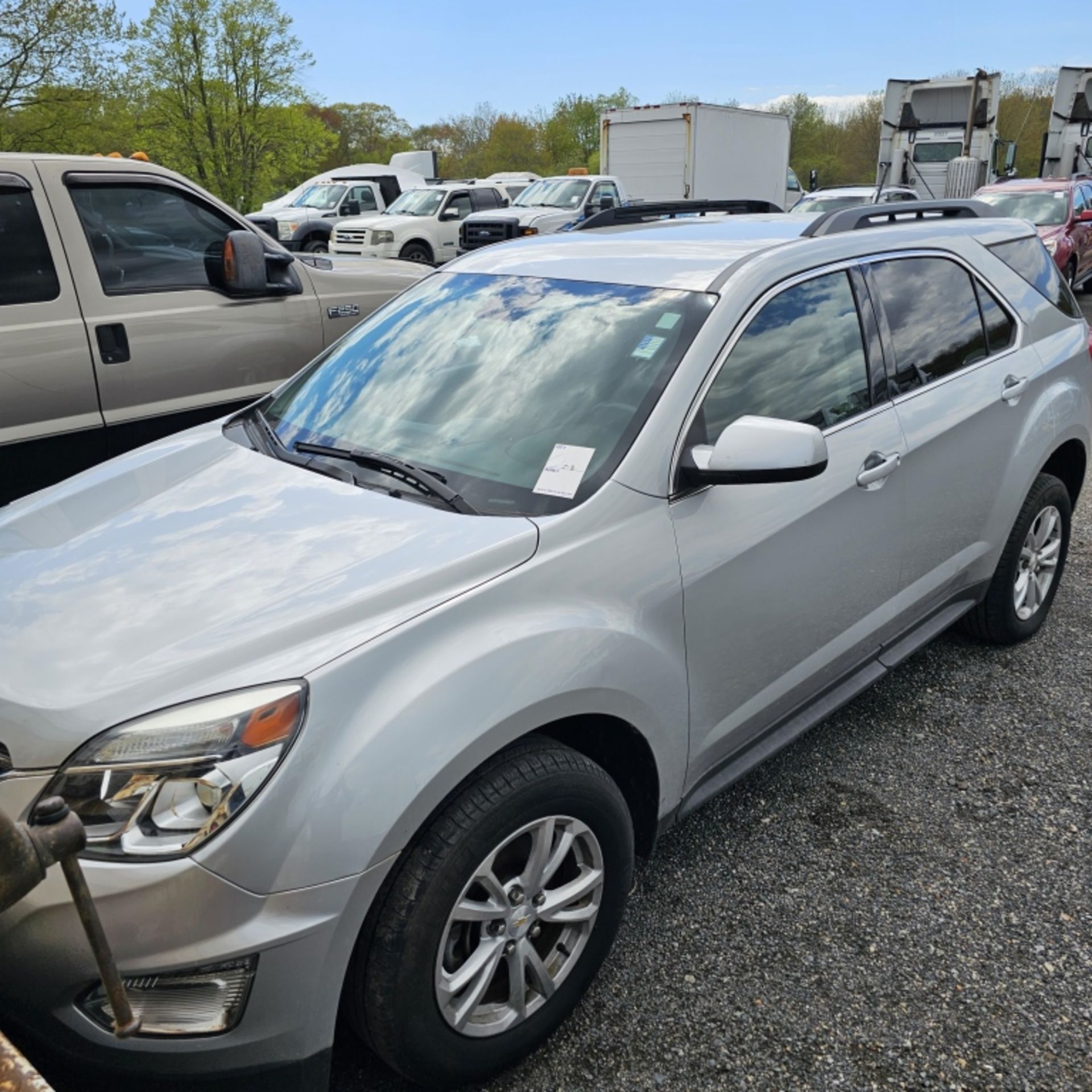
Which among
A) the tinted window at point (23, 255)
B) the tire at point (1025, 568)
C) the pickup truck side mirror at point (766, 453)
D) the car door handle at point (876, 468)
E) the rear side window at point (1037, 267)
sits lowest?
the tire at point (1025, 568)

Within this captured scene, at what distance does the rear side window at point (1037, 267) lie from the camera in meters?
3.84

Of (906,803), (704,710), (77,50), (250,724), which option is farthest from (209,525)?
(77,50)

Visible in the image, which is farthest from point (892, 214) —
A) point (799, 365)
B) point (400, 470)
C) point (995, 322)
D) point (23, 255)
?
point (23, 255)

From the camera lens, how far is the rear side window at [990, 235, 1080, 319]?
3.84 metres

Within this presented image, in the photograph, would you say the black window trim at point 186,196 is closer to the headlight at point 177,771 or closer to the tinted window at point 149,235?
the tinted window at point 149,235

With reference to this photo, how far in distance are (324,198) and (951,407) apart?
73.2ft

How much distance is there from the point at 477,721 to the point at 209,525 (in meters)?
0.92

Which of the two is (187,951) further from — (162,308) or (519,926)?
(162,308)

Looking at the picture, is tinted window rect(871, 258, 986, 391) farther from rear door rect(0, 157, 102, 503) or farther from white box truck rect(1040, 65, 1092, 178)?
white box truck rect(1040, 65, 1092, 178)

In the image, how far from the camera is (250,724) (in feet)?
5.74

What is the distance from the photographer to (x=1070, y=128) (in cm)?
2186

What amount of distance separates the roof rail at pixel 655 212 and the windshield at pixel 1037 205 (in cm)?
1152

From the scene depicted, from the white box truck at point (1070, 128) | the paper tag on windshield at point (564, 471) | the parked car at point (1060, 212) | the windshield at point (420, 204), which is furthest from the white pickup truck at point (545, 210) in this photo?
the paper tag on windshield at point (564, 471)

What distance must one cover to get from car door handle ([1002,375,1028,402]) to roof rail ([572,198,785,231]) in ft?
4.23
